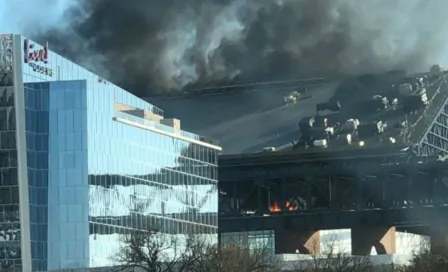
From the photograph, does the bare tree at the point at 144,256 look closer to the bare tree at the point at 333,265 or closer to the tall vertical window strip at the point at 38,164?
the tall vertical window strip at the point at 38,164

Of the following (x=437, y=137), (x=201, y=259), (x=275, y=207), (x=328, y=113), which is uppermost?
(x=328, y=113)

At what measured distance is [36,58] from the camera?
101 metres

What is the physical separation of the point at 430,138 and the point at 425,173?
17.9 metres

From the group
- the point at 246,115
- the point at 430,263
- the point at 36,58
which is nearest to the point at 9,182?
the point at 36,58

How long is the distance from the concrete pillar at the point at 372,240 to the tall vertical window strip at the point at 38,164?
146 ft

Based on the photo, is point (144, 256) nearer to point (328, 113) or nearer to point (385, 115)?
point (385, 115)

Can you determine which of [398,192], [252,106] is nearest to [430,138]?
[398,192]

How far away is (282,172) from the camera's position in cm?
14250

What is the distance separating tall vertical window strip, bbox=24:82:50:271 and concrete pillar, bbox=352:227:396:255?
146ft

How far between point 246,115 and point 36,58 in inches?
2714

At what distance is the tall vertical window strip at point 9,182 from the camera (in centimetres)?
9894

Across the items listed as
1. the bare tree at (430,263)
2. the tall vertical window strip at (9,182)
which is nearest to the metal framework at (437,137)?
the bare tree at (430,263)

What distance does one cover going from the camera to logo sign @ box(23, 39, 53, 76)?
326ft

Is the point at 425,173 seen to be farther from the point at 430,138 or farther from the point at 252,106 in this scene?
the point at 252,106
